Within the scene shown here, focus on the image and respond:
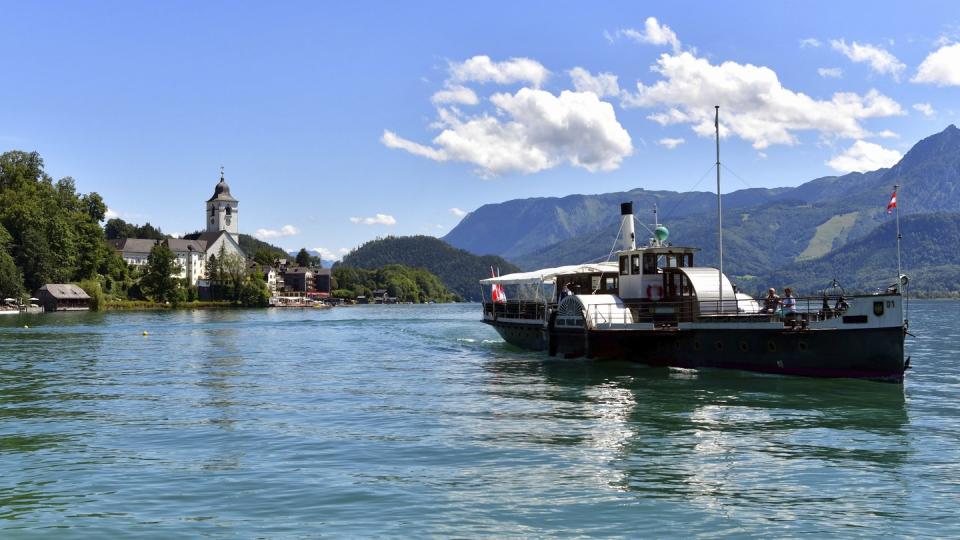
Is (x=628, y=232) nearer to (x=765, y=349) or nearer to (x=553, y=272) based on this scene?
(x=553, y=272)

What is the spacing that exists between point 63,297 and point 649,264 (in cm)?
12985

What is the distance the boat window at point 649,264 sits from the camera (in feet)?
139

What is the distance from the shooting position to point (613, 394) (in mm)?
30047

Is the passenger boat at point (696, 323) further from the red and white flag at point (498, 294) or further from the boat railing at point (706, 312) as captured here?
the red and white flag at point (498, 294)

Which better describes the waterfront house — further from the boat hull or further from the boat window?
the boat window

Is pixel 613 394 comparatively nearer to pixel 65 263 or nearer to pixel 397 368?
pixel 397 368

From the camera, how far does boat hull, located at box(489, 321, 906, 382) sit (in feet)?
102

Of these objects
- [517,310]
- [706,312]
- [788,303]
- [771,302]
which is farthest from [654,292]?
[517,310]

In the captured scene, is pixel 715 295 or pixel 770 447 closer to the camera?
pixel 770 447

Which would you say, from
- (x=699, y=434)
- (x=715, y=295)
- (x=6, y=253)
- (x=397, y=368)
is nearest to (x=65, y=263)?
(x=6, y=253)

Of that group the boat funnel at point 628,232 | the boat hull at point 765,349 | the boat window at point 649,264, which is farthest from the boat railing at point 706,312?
the boat funnel at point 628,232

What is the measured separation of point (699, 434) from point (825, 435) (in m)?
3.19

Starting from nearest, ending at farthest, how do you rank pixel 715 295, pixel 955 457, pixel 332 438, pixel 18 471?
pixel 18 471
pixel 955 457
pixel 332 438
pixel 715 295

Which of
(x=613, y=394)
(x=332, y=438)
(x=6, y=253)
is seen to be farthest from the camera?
(x=6, y=253)
